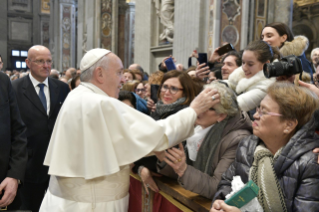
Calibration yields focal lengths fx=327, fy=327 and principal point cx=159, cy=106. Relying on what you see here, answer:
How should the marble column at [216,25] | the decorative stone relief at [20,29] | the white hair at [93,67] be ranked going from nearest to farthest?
the white hair at [93,67]
the marble column at [216,25]
the decorative stone relief at [20,29]

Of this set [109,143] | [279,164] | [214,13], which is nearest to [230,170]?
[279,164]

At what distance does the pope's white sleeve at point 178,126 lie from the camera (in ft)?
7.62

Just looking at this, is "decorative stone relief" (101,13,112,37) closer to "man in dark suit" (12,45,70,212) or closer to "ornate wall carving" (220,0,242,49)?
"ornate wall carving" (220,0,242,49)

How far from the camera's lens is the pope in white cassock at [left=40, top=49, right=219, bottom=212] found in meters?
2.29

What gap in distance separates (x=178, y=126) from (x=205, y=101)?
0.33 meters

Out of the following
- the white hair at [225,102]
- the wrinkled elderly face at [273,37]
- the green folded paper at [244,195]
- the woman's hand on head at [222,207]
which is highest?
the wrinkled elderly face at [273,37]

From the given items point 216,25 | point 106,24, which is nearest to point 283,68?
point 216,25

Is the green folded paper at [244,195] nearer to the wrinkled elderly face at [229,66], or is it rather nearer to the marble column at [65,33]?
the wrinkled elderly face at [229,66]

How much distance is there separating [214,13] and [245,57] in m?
5.14

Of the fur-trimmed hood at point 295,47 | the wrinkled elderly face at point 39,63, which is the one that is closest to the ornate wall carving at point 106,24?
the wrinkled elderly face at point 39,63

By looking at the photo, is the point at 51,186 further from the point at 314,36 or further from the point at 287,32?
the point at 314,36

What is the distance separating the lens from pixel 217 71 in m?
4.46

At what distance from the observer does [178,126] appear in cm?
233

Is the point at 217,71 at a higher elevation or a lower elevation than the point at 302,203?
higher
